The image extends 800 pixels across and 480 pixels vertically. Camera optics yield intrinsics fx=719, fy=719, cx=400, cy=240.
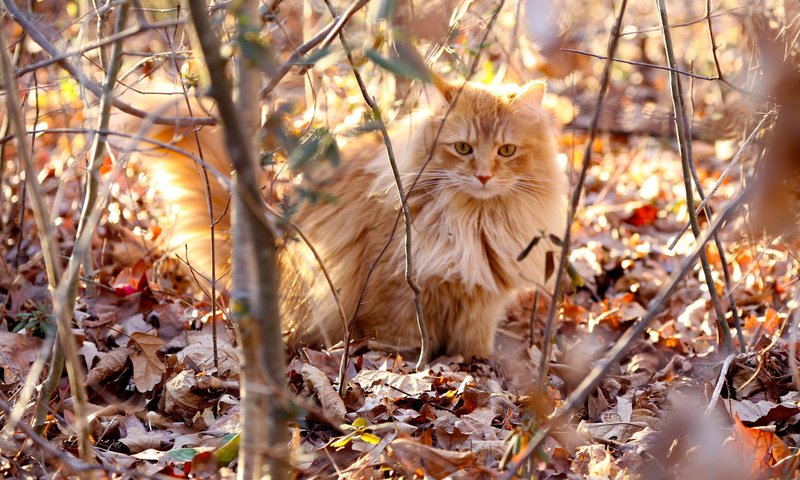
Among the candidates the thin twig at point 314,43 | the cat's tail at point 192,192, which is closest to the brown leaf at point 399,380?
the cat's tail at point 192,192

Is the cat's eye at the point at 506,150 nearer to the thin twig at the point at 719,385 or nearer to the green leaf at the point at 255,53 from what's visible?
the thin twig at the point at 719,385

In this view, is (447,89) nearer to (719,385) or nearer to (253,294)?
(719,385)

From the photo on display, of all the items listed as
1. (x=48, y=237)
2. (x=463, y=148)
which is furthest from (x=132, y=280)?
(x=48, y=237)

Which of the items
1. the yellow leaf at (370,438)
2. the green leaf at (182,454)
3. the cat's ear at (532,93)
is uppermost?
the cat's ear at (532,93)

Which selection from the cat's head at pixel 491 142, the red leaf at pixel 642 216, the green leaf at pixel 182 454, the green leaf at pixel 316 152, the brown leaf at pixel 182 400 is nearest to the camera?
the green leaf at pixel 316 152

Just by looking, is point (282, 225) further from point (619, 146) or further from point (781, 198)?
point (619, 146)

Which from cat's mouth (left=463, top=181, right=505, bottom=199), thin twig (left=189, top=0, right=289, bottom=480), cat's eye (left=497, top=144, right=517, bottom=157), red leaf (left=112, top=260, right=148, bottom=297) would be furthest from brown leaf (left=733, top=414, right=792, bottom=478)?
red leaf (left=112, top=260, right=148, bottom=297)

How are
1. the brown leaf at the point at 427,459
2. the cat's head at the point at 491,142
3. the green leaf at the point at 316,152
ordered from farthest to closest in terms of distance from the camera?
the cat's head at the point at 491,142 → the brown leaf at the point at 427,459 → the green leaf at the point at 316,152

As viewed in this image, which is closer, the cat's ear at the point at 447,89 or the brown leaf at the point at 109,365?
the brown leaf at the point at 109,365

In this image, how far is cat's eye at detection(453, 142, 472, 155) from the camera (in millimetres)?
3311

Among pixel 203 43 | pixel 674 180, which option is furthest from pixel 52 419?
pixel 674 180

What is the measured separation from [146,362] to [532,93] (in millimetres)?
1994

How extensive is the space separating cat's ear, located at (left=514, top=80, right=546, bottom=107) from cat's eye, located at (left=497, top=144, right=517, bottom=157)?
0.70 ft

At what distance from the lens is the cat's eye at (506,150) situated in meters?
3.32
